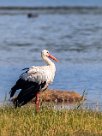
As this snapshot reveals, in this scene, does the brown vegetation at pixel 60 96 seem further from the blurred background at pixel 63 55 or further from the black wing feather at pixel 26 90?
the black wing feather at pixel 26 90

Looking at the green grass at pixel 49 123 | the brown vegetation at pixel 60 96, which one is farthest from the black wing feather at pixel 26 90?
the brown vegetation at pixel 60 96

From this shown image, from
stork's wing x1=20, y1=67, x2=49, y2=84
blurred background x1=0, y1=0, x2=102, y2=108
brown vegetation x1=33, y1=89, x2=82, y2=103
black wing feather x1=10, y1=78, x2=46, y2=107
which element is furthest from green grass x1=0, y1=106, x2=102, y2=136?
brown vegetation x1=33, y1=89, x2=82, y2=103

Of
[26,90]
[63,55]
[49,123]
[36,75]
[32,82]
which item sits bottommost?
[49,123]

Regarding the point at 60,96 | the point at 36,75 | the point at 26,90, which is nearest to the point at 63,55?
the point at 60,96

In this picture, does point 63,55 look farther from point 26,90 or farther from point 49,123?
point 49,123

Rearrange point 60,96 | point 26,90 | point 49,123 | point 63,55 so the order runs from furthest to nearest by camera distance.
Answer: point 63,55 < point 60,96 < point 26,90 < point 49,123

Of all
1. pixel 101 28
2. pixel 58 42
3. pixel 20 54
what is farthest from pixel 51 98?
pixel 101 28

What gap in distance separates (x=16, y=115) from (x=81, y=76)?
1069 centimetres

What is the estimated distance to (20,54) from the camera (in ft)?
101

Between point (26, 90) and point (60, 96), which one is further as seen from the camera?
point (60, 96)

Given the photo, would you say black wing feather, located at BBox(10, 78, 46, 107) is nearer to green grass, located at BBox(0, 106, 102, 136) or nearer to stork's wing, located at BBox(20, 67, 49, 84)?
stork's wing, located at BBox(20, 67, 49, 84)

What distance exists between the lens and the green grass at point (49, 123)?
424 inches

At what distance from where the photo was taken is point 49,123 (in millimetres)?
11391

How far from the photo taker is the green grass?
10773 millimetres
